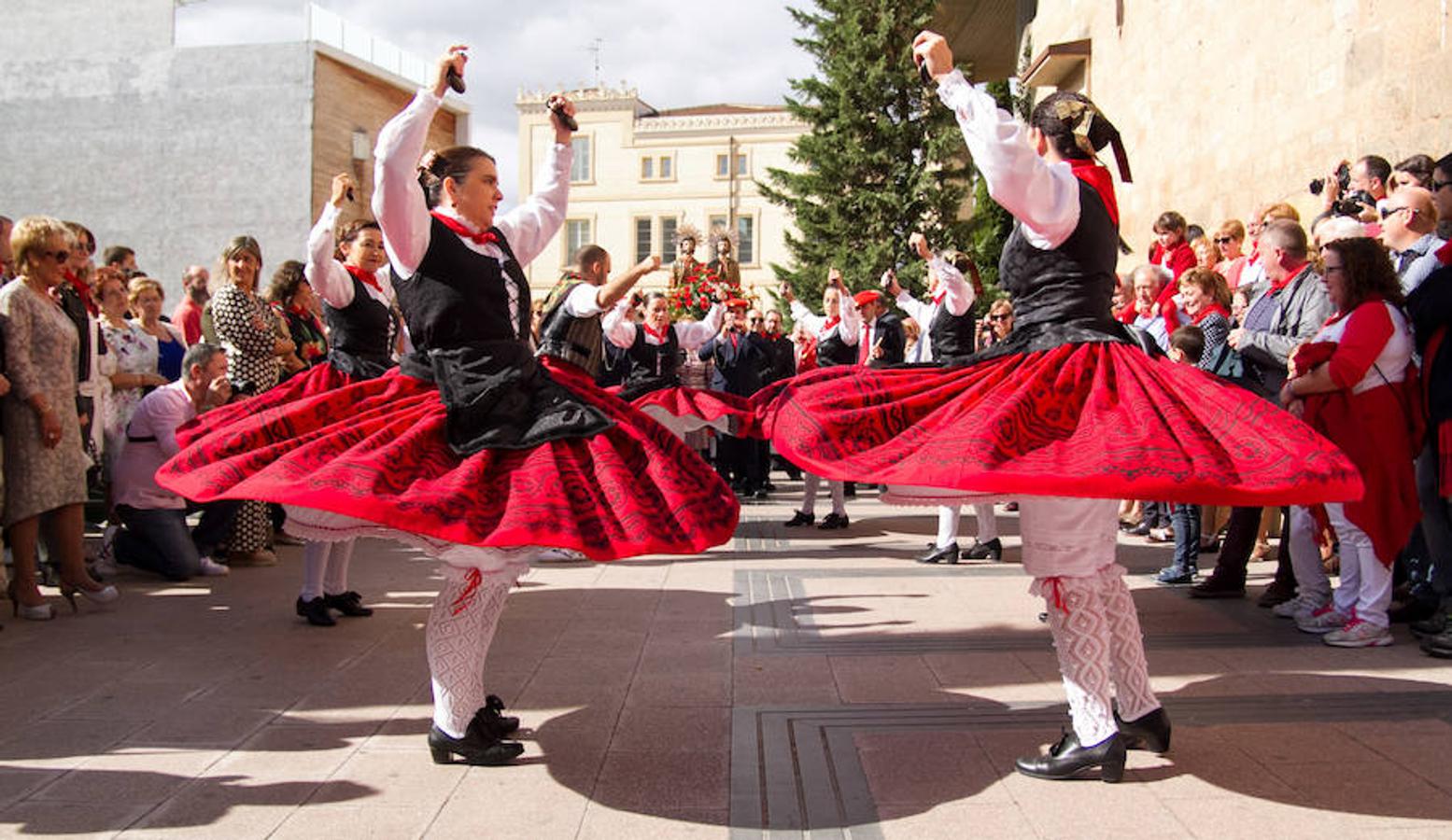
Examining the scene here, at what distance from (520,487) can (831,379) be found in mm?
1086

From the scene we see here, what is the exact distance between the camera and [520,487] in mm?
3227

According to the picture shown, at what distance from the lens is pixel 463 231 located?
3.76 metres

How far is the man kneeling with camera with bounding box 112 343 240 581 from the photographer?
700 centimetres

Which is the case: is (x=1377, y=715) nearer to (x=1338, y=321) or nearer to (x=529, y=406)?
(x=1338, y=321)

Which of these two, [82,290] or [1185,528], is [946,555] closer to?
[1185,528]

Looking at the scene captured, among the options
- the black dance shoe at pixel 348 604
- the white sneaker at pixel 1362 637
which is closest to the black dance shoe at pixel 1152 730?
the white sneaker at pixel 1362 637

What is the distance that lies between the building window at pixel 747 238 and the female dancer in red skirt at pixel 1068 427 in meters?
46.0

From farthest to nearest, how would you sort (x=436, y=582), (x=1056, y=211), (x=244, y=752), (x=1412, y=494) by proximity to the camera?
(x=436, y=582) → (x=1412, y=494) → (x=244, y=752) → (x=1056, y=211)

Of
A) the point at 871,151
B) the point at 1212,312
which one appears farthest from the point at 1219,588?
the point at 871,151

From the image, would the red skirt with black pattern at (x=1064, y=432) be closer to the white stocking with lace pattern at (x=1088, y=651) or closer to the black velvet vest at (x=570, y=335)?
the white stocking with lace pattern at (x=1088, y=651)

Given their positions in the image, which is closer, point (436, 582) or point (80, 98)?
point (436, 582)

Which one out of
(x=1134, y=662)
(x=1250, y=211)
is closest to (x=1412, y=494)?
(x=1134, y=662)

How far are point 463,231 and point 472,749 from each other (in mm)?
1597

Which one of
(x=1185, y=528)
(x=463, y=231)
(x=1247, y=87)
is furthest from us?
(x=1247, y=87)
